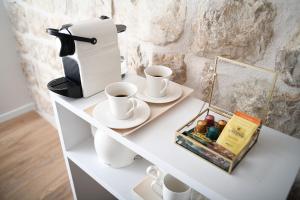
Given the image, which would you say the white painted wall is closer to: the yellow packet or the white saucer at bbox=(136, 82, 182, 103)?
the white saucer at bbox=(136, 82, 182, 103)

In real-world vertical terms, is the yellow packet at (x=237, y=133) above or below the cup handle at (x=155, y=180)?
above

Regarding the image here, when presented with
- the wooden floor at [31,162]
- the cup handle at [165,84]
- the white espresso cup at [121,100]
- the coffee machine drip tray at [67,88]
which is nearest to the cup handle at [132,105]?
the white espresso cup at [121,100]

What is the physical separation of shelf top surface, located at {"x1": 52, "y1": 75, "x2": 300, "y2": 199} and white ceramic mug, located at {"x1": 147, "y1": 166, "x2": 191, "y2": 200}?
0.42 feet

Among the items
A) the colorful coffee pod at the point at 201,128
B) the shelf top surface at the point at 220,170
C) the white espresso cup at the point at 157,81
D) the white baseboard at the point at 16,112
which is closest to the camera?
the shelf top surface at the point at 220,170

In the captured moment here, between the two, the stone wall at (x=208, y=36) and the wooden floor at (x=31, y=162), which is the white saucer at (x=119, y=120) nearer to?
the stone wall at (x=208, y=36)

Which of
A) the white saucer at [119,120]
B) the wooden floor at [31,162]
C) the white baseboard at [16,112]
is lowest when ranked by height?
A: the wooden floor at [31,162]

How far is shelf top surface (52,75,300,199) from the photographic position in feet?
1.87

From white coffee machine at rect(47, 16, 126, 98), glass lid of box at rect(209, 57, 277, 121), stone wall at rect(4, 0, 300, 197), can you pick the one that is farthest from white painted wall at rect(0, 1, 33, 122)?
glass lid of box at rect(209, 57, 277, 121)

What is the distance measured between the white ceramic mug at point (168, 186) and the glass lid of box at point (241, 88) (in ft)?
0.88

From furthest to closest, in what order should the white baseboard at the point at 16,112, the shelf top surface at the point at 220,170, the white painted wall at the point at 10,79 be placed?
the white baseboard at the point at 16,112 < the white painted wall at the point at 10,79 < the shelf top surface at the point at 220,170

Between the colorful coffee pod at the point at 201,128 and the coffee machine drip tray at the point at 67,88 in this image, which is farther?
the coffee machine drip tray at the point at 67,88

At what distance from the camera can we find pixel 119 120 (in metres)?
0.76

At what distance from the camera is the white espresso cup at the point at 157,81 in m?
0.83

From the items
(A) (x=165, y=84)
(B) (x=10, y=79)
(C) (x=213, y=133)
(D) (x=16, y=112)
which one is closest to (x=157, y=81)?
(A) (x=165, y=84)
